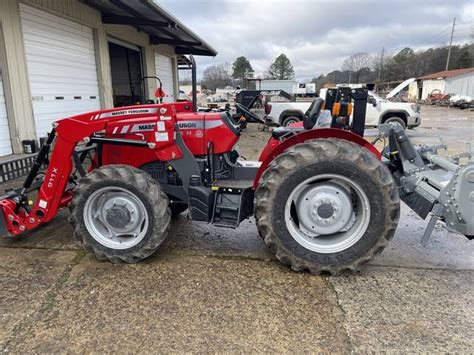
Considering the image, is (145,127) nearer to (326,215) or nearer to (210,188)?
(210,188)

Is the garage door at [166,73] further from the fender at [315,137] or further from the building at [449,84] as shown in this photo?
the building at [449,84]

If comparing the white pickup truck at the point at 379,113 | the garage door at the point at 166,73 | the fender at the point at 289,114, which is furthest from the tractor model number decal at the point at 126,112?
the garage door at the point at 166,73

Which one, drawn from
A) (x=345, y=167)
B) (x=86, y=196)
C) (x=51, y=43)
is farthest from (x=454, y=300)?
(x=51, y=43)

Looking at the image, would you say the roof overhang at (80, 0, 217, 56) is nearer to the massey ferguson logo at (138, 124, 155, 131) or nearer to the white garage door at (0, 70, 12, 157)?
the white garage door at (0, 70, 12, 157)

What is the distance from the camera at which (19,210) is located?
369 cm

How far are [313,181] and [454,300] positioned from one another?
1389 mm

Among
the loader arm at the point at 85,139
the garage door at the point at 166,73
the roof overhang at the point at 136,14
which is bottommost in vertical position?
the loader arm at the point at 85,139

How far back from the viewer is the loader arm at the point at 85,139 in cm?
339

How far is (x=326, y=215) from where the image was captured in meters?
3.15

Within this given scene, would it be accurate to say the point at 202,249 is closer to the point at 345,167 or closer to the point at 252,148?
the point at 345,167

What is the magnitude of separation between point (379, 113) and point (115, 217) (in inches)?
502

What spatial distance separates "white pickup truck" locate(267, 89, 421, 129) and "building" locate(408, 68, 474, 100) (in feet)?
112

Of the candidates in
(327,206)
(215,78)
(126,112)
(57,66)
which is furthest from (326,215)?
(215,78)

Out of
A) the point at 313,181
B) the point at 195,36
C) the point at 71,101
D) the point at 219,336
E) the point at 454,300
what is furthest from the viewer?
the point at 195,36
